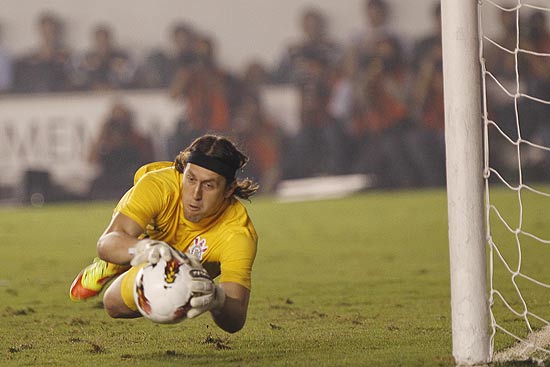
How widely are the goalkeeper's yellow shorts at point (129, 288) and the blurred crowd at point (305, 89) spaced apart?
17083mm

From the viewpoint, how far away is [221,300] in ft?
14.3

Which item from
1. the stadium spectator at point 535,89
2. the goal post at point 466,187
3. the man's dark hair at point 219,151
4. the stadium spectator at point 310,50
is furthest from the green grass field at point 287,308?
the stadium spectator at point 310,50

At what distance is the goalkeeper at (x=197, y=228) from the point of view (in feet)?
14.3

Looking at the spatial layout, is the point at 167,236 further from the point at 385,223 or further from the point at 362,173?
the point at 362,173

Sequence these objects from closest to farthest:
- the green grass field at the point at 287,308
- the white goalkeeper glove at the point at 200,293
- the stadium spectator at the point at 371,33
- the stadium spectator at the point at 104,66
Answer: the white goalkeeper glove at the point at 200,293 < the green grass field at the point at 287,308 < the stadium spectator at the point at 371,33 < the stadium spectator at the point at 104,66

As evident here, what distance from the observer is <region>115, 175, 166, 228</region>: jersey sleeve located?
182 inches

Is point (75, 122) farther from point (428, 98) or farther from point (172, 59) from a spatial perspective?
point (428, 98)

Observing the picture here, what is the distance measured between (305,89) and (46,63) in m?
5.91

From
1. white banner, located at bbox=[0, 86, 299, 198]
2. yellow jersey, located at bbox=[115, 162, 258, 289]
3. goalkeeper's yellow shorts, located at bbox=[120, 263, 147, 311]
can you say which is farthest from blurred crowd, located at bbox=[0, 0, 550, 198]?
goalkeeper's yellow shorts, located at bbox=[120, 263, 147, 311]

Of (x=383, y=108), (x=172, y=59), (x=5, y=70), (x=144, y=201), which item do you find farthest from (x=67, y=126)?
(x=144, y=201)

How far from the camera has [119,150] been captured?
72.7 feet

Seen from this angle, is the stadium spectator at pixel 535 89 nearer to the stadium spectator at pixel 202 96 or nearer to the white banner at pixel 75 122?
the white banner at pixel 75 122

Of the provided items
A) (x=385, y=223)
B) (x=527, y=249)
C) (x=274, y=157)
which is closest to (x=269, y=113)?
(x=274, y=157)

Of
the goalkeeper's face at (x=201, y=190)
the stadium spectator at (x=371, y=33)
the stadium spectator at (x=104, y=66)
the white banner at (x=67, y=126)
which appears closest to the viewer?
the goalkeeper's face at (x=201, y=190)
